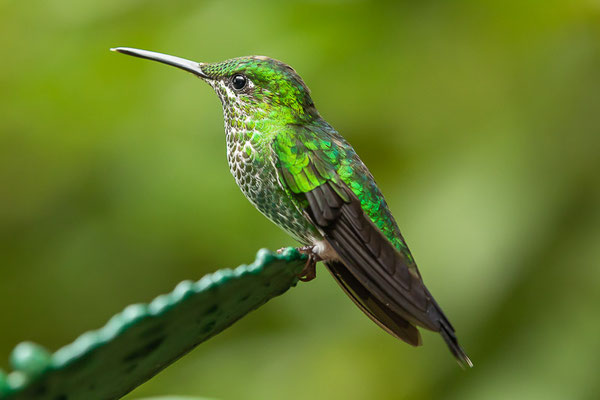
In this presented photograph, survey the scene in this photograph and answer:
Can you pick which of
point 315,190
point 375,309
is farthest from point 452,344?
point 315,190

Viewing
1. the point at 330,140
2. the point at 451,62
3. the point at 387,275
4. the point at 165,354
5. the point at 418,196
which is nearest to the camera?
the point at 165,354

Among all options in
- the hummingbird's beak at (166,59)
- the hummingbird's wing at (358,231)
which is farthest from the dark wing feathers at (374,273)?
the hummingbird's beak at (166,59)

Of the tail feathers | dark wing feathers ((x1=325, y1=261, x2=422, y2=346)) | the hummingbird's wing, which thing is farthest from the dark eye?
the tail feathers

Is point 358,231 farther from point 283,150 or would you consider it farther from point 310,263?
point 283,150

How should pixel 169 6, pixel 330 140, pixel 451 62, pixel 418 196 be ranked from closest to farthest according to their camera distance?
pixel 330 140
pixel 418 196
pixel 451 62
pixel 169 6

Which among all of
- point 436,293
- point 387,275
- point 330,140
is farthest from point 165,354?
point 436,293

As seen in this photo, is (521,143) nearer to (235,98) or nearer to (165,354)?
(235,98)

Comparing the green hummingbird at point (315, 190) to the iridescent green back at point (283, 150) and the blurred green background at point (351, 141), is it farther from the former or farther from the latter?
the blurred green background at point (351, 141)

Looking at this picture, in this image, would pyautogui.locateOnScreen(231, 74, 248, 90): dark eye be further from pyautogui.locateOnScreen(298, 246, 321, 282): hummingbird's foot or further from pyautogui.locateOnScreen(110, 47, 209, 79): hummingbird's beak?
pyautogui.locateOnScreen(298, 246, 321, 282): hummingbird's foot
